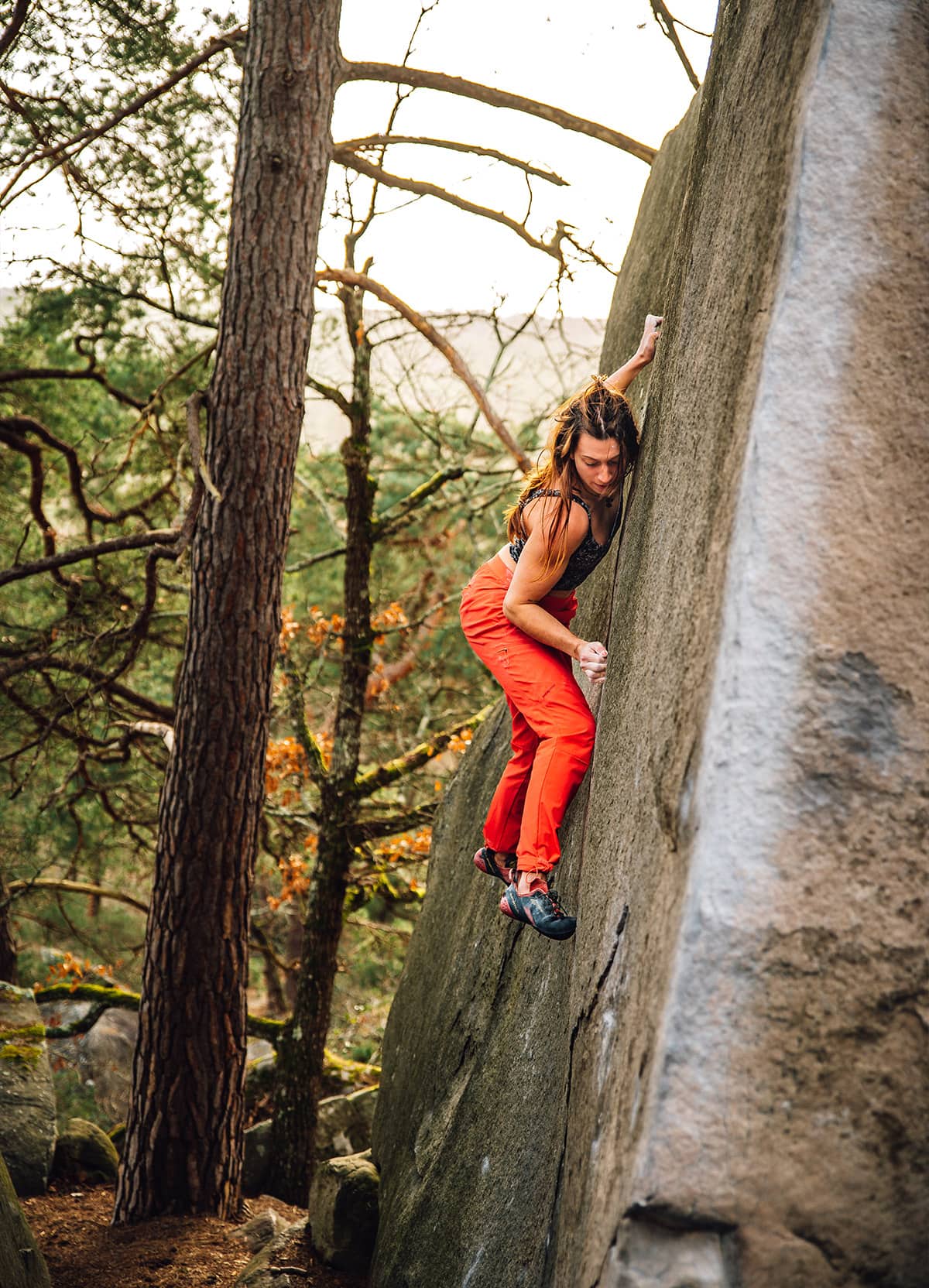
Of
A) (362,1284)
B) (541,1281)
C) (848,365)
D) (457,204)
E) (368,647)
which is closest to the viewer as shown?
(848,365)

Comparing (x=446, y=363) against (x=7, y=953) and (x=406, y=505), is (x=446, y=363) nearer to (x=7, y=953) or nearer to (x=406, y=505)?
(x=406, y=505)

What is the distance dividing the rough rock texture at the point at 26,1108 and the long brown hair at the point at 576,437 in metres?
5.04

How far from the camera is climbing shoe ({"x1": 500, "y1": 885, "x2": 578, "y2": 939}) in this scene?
10.0 ft

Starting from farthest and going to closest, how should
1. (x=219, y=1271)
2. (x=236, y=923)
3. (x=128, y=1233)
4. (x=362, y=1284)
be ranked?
(x=236, y=923), (x=128, y=1233), (x=219, y=1271), (x=362, y=1284)

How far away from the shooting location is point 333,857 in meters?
7.83

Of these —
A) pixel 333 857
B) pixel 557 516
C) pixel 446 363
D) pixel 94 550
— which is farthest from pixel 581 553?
pixel 446 363

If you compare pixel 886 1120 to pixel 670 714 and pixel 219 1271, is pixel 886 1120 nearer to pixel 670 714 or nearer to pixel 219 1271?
pixel 670 714

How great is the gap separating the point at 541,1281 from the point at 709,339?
7.47 ft

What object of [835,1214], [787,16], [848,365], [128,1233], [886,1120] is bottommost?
[128,1233]

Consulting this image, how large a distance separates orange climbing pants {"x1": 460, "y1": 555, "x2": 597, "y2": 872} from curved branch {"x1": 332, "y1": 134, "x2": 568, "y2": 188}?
14.2 ft

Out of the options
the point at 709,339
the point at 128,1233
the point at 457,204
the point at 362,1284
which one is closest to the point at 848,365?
the point at 709,339

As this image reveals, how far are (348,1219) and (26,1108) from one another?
2.63m

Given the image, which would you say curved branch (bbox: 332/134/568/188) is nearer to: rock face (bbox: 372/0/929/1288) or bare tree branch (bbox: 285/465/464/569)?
bare tree branch (bbox: 285/465/464/569)

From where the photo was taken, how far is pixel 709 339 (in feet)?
7.81
